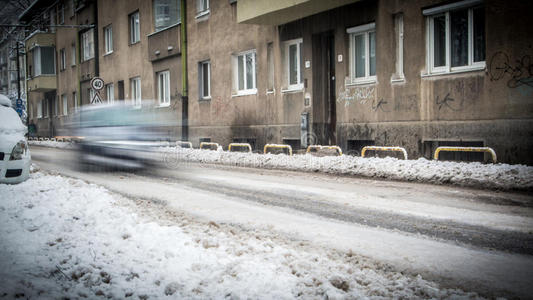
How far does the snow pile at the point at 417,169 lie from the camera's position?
7.81m

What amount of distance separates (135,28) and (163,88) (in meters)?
5.03

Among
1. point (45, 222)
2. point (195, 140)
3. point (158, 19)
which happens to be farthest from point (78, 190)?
point (158, 19)

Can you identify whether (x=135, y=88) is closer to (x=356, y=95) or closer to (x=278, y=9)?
(x=278, y=9)

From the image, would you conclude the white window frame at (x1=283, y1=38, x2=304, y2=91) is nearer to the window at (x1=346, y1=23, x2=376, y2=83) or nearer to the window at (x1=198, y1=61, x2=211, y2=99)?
the window at (x1=346, y1=23, x2=376, y2=83)

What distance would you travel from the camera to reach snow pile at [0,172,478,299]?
3.06 metres

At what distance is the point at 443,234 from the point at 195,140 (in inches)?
643

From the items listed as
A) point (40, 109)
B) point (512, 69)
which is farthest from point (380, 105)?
point (40, 109)

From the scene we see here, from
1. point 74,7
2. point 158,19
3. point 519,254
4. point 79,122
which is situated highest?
point 74,7

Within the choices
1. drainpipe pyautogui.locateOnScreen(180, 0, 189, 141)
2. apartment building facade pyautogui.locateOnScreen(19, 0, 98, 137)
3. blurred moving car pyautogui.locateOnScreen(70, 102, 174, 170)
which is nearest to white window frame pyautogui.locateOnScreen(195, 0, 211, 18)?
drainpipe pyautogui.locateOnScreen(180, 0, 189, 141)

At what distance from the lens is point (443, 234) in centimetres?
470

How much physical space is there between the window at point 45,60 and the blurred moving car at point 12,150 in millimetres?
34926

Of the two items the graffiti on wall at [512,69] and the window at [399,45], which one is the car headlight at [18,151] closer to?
the window at [399,45]

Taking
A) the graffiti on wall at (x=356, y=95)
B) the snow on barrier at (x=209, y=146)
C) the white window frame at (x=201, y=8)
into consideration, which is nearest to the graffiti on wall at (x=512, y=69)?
the graffiti on wall at (x=356, y=95)

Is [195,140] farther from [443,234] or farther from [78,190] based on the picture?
[443,234]
